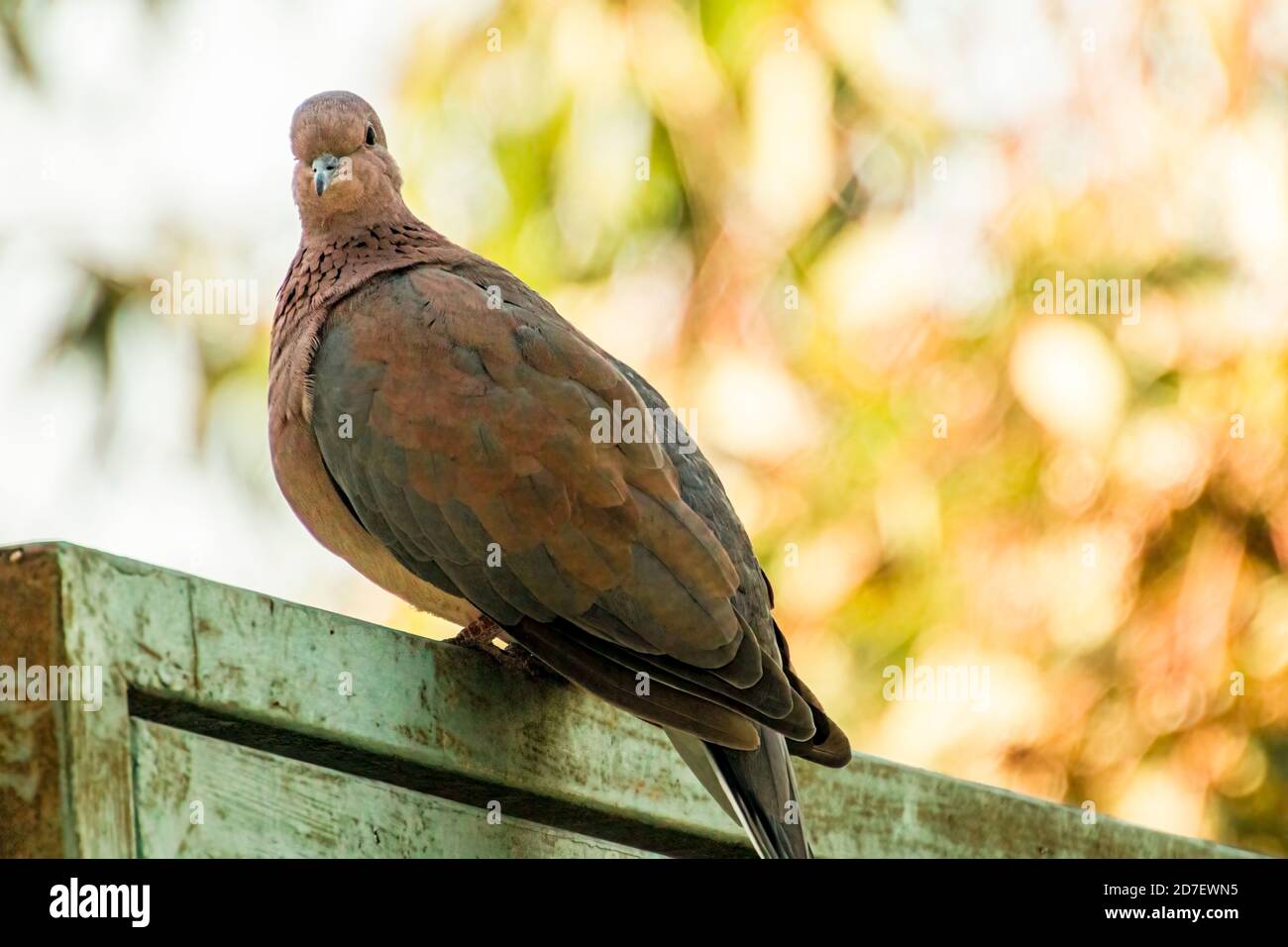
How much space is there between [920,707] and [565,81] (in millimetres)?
2681

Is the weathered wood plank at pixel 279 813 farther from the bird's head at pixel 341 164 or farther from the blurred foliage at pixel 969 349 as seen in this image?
the blurred foliage at pixel 969 349

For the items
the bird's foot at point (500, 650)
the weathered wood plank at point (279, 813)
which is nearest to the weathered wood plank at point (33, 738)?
the weathered wood plank at point (279, 813)

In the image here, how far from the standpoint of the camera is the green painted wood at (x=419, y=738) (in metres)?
2.17

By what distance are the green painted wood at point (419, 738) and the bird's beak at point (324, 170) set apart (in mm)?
1541

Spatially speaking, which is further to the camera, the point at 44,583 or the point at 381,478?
the point at 381,478

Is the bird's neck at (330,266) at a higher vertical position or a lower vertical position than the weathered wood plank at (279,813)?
higher

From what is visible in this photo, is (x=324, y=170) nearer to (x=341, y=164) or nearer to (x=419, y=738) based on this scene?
(x=341, y=164)

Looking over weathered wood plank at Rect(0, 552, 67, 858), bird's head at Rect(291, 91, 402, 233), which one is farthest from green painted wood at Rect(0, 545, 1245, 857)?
bird's head at Rect(291, 91, 402, 233)

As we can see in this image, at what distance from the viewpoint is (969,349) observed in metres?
6.85

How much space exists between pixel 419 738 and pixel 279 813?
32cm

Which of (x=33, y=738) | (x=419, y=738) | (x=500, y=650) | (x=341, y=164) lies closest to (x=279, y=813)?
(x=419, y=738)
